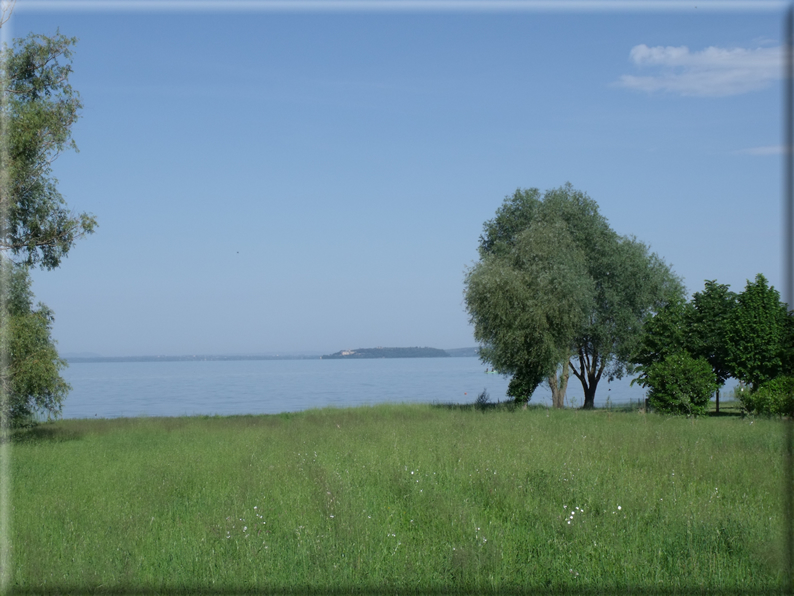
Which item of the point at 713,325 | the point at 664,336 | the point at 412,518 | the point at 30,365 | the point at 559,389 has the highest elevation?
the point at 713,325

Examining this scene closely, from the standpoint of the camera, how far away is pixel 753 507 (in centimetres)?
877

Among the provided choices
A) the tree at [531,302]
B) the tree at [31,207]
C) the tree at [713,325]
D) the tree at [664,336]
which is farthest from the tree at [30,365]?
the tree at [713,325]

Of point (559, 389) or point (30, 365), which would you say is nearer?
point (30, 365)

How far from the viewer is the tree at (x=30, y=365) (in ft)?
56.1

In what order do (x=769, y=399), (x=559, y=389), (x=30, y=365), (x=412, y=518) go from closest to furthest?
1. (x=412, y=518)
2. (x=30, y=365)
3. (x=769, y=399)
4. (x=559, y=389)

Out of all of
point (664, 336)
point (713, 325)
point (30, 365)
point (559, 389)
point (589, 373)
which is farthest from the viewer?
point (589, 373)

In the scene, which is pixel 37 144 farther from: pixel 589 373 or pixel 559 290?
pixel 589 373

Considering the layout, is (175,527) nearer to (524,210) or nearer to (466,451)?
(466,451)

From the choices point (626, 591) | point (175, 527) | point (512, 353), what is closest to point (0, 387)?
point (175, 527)

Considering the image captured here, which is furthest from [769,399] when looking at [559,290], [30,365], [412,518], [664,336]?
[30,365]

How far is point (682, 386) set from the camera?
27078mm

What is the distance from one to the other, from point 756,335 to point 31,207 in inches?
1256

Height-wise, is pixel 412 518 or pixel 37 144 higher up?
pixel 37 144

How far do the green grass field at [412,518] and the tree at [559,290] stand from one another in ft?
48.1
